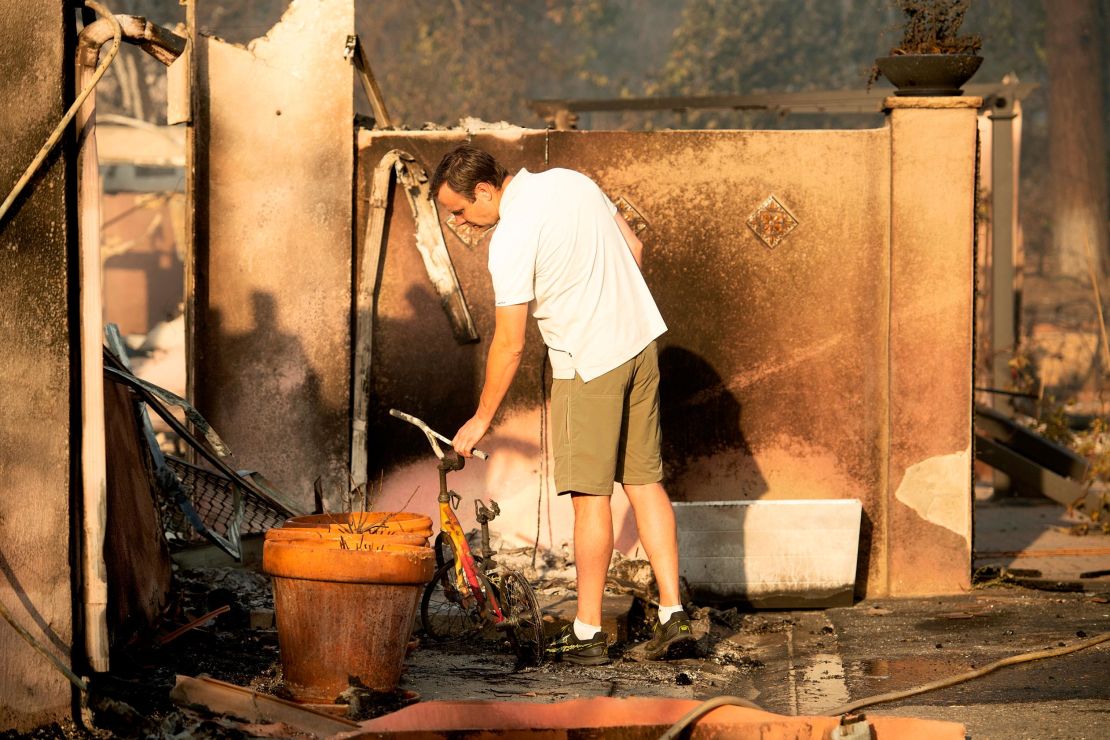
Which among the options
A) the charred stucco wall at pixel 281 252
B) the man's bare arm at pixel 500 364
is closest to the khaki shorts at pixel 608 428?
the man's bare arm at pixel 500 364

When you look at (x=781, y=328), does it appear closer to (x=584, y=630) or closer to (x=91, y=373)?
(x=584, y=630)

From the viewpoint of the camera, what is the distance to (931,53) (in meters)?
7.35

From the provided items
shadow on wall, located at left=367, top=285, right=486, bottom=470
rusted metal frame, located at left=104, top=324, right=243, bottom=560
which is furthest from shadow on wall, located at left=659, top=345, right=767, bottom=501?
rusted metal frame, located at left=104, top=324, right=243, bottom=560

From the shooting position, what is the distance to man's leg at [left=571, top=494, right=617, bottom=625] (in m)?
5.95

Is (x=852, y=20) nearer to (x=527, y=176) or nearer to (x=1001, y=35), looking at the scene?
(x=1001, y=35)

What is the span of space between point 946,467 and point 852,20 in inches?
957

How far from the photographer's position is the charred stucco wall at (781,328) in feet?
23.7

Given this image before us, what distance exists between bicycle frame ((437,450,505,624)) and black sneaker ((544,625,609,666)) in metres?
0.29

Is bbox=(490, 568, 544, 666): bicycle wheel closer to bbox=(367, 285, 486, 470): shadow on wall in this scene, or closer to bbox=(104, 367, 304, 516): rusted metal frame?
bbox=(104, 367, 304, 516): rusted metal frame

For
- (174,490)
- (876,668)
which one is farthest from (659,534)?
(174,490)

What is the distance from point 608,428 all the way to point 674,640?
3.06ft

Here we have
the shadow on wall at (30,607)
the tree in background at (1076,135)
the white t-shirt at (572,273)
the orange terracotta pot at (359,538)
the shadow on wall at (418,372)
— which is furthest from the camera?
the tree in background at (1076,135)

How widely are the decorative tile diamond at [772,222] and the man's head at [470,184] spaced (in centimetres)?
188

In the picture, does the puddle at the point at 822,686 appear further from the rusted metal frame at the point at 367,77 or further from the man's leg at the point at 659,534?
the rusted metal frame at the point at 367,77
